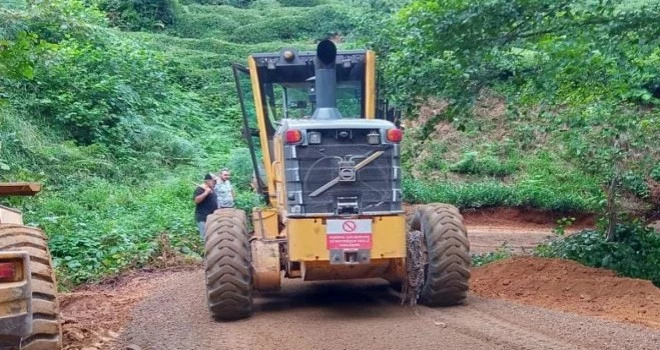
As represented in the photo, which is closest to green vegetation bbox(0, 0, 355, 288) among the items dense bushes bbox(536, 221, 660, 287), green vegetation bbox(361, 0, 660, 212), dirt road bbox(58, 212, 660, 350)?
dirt road bbox(58, 212, 660, 350)

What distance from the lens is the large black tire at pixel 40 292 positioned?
569cm

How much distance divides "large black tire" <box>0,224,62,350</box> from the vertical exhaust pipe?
412 centimetres

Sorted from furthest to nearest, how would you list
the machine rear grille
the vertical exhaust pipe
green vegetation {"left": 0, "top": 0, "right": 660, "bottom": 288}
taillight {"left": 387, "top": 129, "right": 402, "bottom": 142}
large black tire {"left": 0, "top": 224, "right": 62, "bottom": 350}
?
green vegetation {"left": 0, "top": 0, "right": 660, "bottom": 288} < the vertical exhaust pipe < taillight {"left": 387, "top": 129, "right": 402, "bottom": 142} < the machine rear grille < large black tire {"left": 0, "top": 224, "right": 62, "bottom": 350}

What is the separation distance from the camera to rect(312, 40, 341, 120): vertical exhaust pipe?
972cm

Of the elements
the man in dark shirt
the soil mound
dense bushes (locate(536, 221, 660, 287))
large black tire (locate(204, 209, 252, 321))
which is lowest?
dense bushes (locate(536, 221, 660, 287))

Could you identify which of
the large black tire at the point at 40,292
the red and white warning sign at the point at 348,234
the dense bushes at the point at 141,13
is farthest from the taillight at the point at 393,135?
the dense bushes at the point at 141,13

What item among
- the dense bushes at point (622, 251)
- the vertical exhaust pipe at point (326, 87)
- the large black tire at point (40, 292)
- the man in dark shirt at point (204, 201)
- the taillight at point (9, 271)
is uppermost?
the vertical exhaust pipe at point (326, 87)

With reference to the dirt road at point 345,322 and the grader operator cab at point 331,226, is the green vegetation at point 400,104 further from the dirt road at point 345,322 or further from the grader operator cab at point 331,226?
the grader operator cab at point 331,226

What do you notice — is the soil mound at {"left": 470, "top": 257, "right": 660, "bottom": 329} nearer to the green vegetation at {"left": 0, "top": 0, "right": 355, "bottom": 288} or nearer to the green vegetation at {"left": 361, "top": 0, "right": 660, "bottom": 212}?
the green vegetation at {"left": 361, "top": 0, "right": 660, "bottom": 212}

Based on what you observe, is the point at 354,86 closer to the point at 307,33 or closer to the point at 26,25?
the point at 26,25

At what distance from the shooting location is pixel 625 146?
1545 centimetres

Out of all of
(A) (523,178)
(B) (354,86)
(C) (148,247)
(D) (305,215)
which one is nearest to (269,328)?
(D) (305,215)

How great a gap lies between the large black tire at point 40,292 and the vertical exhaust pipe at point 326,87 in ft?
13.5

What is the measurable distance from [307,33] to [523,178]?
52.8ft
